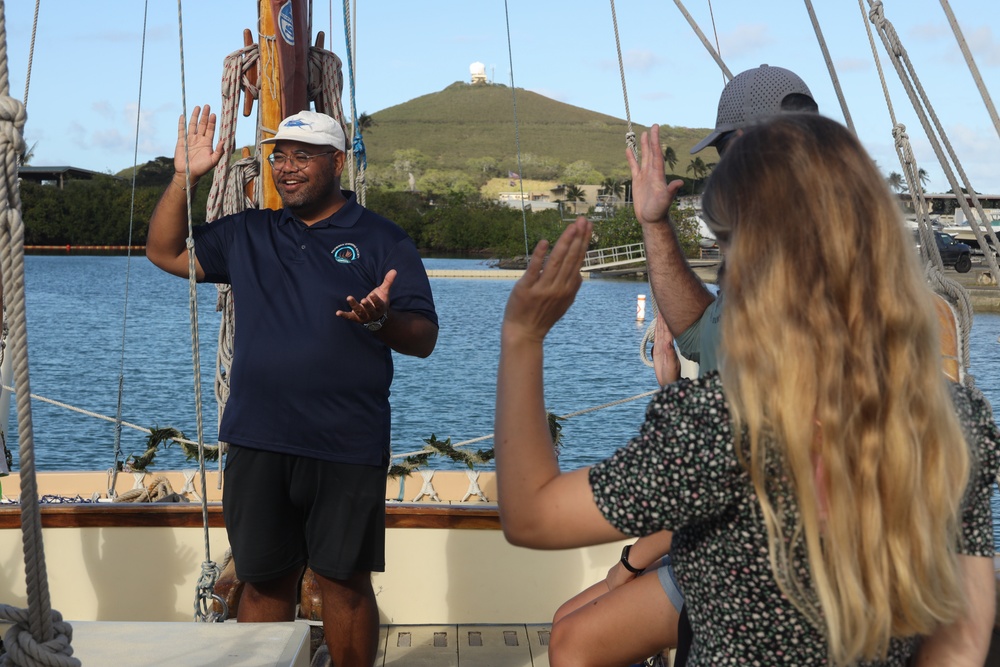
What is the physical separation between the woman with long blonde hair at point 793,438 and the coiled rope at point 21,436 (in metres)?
0.61

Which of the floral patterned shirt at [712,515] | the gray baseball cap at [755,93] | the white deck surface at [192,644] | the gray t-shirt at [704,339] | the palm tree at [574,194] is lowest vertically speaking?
the white deck surface at [192,644]

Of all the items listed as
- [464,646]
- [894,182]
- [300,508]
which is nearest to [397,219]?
[894,182]

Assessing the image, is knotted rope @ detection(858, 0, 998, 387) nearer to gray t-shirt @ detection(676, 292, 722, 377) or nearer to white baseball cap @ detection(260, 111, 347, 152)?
gray t-shirt @ detection(676, 292, 722, 377)

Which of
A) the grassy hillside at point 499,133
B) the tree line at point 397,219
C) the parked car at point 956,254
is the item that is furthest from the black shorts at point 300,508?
Answer: the grassy hillside at point 499,133

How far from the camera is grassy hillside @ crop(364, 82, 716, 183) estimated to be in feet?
400

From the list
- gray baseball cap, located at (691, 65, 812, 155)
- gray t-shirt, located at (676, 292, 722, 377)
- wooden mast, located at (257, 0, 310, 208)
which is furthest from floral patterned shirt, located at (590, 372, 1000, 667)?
wooden mast, located at (257, 0, 310, 208)

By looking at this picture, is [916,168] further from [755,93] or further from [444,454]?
[444,454]

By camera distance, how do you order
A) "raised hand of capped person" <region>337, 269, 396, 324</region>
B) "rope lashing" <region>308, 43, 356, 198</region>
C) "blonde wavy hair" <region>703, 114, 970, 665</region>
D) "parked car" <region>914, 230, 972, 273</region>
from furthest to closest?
"parked car" <region>914, 230, 972, 273</region> → "rope lashing" <region>308, 43, 356, 198</region> → "raised hand of capped person" <region>337, 269, 396, 324</region> → "blonde wavy hair" <region>703, 114, 970, 665</region>

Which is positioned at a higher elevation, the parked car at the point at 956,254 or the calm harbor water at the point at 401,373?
the parked car at the point at 956,254

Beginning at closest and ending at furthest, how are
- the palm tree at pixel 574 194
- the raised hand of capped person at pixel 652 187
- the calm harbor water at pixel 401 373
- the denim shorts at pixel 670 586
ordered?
the denim shorts at pixel 670 586 < the raised hand of capped person at pixel 652 187 < the calm harbor water at pixel 401 373 < the palm tree at pixel 574 194

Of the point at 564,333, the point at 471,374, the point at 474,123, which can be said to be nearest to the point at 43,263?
the point at 564,333

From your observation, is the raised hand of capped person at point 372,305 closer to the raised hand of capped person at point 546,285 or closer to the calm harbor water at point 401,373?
the raised hand of capped person at point 546,285

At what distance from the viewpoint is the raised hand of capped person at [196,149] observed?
8.97 ft

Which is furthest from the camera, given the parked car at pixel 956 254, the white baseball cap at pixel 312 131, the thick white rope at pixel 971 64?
the parked car at pixel 956 254
